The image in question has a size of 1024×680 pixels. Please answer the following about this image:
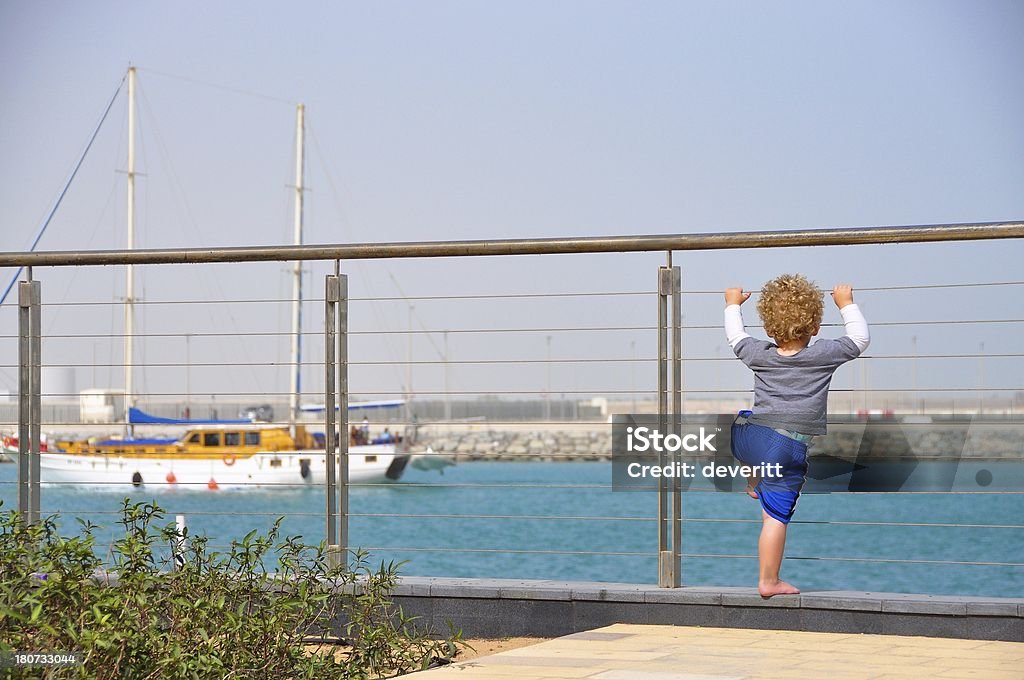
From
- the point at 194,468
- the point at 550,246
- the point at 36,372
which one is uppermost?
the point at 550,246

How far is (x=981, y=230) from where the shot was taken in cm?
363

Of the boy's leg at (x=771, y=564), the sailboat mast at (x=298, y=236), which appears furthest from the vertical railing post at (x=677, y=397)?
the sailboat mast at (x=298, y=236)

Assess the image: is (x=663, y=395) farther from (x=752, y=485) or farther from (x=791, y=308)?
(x=791, y=308)

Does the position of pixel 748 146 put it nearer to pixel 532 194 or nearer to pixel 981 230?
pixel 532 194

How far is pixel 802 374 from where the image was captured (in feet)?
12.2

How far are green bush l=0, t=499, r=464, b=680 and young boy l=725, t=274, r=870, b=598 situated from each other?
→ 98 centimetres

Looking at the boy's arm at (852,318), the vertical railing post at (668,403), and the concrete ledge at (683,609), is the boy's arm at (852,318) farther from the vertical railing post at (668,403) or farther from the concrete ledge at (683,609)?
the concrete ledge at (683,609)

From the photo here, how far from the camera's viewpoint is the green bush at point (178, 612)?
2.75 meters

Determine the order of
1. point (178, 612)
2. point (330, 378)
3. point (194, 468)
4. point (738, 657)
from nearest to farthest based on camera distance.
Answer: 1. point (178, 612)
2. point (738, 657)
3. point (330, 378)
4. point (194, 468)

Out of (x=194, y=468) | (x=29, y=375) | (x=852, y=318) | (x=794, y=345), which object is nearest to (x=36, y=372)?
(x=29, y=375)

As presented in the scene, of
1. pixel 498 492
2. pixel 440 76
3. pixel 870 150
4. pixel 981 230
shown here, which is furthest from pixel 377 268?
pixel 981 230

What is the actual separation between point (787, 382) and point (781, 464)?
24 centimetres

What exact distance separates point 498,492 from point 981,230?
53265 mm

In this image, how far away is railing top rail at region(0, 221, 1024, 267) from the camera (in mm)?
3648
